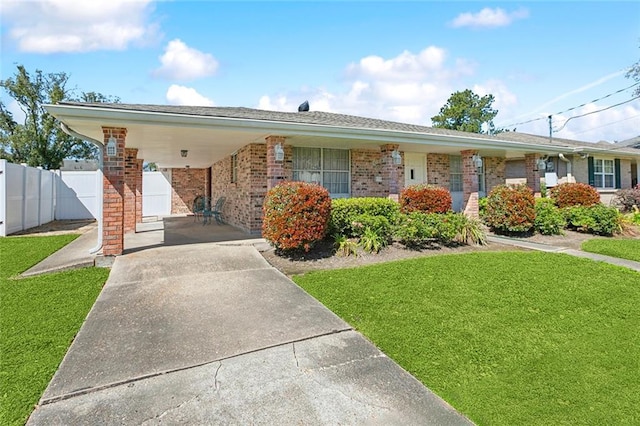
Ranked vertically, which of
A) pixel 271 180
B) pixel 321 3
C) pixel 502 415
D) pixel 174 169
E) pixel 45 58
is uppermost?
pixel 45 58

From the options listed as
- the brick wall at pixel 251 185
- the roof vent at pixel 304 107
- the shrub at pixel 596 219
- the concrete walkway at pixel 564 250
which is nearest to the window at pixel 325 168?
the brick wall at pixel 251 185

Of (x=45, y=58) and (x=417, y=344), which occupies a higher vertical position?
(x=45, y=58)

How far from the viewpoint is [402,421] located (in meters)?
2.34

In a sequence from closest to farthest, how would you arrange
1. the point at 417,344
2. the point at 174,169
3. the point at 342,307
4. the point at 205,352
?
the point at 205,352 < the point at 417,344 < the point at 342,307 < the point at 174,169

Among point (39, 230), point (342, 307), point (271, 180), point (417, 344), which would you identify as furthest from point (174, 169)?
point (417, 344)

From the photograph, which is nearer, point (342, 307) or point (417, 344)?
point (417, 344)

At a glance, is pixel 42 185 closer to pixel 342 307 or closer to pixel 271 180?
pixel 271 180

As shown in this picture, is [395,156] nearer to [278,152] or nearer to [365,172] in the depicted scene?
[365,172]

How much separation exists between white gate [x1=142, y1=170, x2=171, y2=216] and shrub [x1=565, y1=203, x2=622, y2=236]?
1829 centimetres

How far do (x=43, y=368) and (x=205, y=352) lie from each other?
52.8 inches

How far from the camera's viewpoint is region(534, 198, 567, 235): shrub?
31.8 feet

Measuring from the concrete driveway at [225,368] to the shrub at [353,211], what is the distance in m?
3.07

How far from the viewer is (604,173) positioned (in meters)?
15.7

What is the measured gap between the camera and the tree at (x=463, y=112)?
135ft
